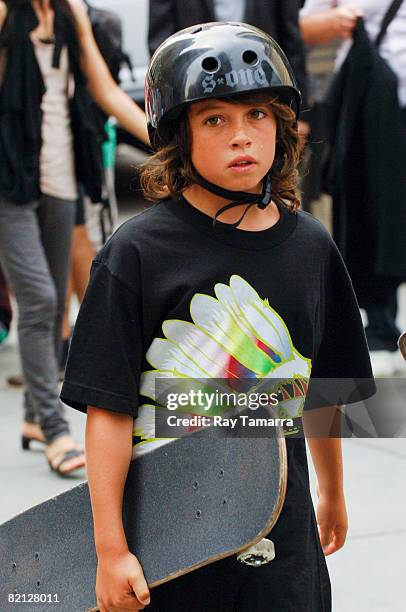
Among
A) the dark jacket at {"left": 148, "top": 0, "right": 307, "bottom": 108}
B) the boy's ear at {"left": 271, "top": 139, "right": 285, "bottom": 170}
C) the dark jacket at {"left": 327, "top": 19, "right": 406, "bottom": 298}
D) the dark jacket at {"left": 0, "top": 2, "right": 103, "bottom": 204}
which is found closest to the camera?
the boy's ear at {"left": 271, "top": 139, "right": 285, "bottom": 170}

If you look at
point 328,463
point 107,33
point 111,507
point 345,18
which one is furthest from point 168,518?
point 345,18

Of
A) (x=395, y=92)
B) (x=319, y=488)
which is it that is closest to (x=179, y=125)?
(x=319, y=488)

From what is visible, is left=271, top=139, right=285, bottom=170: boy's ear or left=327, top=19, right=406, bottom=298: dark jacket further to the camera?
left=327, top=19, right=406, bottom=298: dark jacket

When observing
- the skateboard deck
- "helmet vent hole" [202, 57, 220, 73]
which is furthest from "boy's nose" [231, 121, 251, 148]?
the skateboard deck

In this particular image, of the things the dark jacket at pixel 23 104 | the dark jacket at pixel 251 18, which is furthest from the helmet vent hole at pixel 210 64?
the dark jacket at pixel 251 18

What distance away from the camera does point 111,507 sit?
2.20 meters

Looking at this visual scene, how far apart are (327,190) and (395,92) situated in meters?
0.59

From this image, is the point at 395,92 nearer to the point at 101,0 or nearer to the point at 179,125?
the point at 179,125

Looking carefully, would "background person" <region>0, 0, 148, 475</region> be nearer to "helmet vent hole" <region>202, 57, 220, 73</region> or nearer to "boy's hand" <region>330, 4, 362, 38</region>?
"boy's hand" <region>330, 4, 362, 38</region>

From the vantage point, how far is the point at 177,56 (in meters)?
2.38

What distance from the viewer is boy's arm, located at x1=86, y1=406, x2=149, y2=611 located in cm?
216

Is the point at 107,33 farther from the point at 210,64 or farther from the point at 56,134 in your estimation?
the point at 210,64

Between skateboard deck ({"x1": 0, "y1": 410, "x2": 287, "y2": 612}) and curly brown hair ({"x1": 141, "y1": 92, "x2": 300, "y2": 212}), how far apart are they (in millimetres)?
490

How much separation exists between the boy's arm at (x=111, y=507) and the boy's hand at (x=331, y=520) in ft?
1.75
